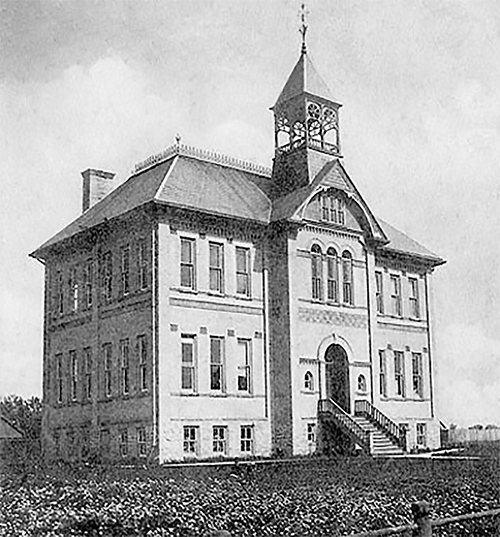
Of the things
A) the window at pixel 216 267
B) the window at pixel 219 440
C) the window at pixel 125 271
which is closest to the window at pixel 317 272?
the window at pixel 216 267

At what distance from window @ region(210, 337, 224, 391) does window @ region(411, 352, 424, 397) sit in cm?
961

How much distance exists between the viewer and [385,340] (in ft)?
108

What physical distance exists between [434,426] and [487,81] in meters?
22.7

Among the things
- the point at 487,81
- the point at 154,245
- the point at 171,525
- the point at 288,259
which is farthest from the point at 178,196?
the point at 171,525

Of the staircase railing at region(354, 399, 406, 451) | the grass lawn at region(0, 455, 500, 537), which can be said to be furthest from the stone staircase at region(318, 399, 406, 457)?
the grass lawn at region(0, 455, 500, 537)

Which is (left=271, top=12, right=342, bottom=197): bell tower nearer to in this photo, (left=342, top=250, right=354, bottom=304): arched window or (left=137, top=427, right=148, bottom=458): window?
(left=342, top=250, right=354, bottom=304): arched window

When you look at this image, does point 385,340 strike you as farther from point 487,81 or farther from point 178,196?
point 487,81

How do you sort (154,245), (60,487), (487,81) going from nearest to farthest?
1. (487,81)
2. (60,487)
3. (154,245)

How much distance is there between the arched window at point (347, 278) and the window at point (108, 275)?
7840mm

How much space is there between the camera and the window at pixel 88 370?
29.4 meters

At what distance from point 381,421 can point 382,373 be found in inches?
130

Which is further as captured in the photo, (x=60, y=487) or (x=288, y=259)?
(x=288, y=259)

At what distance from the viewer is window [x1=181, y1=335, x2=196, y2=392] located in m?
26.9

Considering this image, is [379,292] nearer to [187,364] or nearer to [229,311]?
[229,311]
